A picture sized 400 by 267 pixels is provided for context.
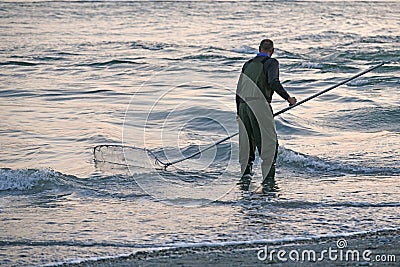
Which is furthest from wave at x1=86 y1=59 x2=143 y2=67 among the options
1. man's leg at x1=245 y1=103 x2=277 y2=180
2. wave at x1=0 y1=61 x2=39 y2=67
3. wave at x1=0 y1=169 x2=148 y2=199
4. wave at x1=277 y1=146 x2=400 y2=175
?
man's leg at x1=245 y1=103 x2=277 y2=180

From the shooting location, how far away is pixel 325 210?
23.2 ft

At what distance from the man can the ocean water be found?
1.44ft

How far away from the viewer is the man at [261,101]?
805cm

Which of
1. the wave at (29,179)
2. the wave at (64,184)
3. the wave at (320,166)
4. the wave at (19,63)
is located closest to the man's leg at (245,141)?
the wave at (320,166)

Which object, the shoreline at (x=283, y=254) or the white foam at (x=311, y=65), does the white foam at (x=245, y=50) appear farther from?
the shoreline at (x=283, y=254)

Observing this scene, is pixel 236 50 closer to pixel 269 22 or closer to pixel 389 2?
pixel 269 22

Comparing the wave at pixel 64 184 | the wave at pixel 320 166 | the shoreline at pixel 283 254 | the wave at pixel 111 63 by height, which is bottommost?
the wave at pixel 111 63

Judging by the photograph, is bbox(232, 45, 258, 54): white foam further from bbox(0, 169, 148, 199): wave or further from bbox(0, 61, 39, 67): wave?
bbox(0, 169, 148, 199): wave

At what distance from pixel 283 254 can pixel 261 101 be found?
2755 millimetres

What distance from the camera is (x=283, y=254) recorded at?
5711mm

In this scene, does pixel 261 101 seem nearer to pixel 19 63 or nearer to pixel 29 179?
pixel 29 179

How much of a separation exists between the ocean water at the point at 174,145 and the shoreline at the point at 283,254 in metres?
0.20

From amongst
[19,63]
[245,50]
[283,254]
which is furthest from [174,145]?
[245,50]

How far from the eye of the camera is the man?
26.4 feet
